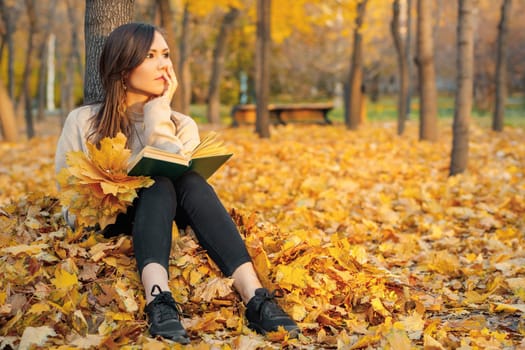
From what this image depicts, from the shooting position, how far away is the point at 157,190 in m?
3.25

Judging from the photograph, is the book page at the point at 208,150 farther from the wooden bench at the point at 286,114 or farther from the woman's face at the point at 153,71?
the wooden bench at the point at 286,114

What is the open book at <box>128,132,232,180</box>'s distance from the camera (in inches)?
124

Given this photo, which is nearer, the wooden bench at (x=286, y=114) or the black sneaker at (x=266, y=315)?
the black sneaker at (x=266, y=315)

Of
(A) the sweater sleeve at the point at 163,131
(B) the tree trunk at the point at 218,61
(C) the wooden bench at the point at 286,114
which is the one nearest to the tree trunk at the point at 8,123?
(C) the wooden bench at the point at 286,114

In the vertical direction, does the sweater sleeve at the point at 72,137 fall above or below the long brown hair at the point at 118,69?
below

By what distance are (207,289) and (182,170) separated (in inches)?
22.7

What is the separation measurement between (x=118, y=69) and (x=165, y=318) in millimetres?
1360

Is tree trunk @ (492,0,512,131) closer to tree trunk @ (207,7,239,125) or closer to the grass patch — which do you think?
the grass patch

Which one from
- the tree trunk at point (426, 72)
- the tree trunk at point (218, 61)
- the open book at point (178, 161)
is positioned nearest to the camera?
the open book at point (178, 161)

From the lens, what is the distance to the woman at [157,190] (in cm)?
309

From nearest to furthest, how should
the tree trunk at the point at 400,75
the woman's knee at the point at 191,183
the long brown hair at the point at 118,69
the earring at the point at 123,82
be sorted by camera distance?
the woman's knee at the point at 191,183
the long brown hair at the point at 118,69
the earring at the point at 123,82
the tree trunk at the point at 400,75

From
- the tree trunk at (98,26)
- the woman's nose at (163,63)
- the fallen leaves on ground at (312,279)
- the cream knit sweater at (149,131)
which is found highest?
the tree trunk at (98,26)

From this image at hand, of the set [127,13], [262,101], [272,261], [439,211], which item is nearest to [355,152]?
[262,101]

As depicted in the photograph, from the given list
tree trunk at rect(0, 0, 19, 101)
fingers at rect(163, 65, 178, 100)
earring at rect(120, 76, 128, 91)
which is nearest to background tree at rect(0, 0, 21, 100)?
tree trunk at rect(0, 0, 19, 101)
